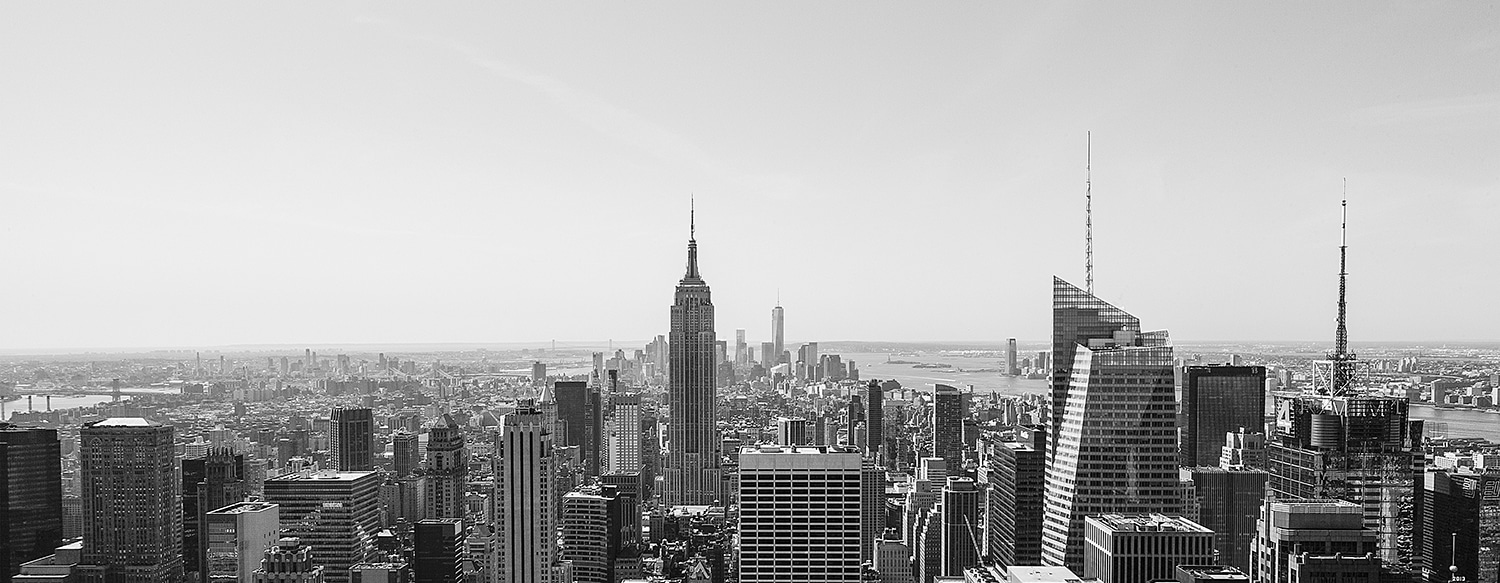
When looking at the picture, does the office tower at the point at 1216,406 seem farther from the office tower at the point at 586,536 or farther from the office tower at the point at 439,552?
the office tower at the point at 439,552

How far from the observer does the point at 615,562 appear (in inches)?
993

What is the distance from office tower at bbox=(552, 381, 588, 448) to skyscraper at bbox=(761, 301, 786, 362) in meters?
5.66

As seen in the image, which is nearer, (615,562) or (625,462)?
(615,562)

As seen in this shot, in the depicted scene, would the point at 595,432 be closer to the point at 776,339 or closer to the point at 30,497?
the point at 776,339

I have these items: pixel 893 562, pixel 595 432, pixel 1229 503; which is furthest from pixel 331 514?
pixel 1229 503

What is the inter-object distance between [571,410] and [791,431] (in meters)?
6.28

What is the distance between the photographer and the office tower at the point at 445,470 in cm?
2570

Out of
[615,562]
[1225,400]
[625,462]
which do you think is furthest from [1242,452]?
[625,462]

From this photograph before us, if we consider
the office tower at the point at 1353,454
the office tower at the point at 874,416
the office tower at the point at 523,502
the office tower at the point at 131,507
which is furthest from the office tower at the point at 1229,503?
the office tower at the point at 131,507

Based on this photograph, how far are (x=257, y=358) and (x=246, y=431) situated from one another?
187 inches

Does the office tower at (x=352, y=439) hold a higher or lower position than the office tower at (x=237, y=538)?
higher

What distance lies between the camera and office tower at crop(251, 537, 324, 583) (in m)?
20.4

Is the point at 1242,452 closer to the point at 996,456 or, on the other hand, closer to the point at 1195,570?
the point at 996,456

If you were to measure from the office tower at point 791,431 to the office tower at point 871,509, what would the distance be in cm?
188
